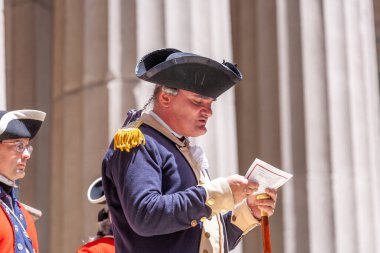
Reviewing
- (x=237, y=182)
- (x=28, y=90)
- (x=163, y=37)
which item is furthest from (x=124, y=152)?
(x=28, y=90)

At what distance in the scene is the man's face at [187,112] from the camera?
11.2ft

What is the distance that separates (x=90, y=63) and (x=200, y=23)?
826 millimetres

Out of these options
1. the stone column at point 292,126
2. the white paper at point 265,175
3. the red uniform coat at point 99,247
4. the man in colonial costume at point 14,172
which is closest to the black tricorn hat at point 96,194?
the red uniform coat at point 99,247

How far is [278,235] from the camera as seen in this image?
675cm

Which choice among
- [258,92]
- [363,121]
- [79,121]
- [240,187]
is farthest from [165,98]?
[258,92]

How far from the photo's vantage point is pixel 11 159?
3908 mm

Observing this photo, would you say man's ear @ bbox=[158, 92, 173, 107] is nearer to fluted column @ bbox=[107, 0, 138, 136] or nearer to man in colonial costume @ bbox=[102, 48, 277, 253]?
man in colonial costume @ bbox=[102, 48, 277, 253]

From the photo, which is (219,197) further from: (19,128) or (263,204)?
(19,128)

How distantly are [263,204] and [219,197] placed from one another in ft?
0.92

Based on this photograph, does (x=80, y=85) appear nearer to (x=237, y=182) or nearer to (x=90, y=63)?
(x=90, y=63)

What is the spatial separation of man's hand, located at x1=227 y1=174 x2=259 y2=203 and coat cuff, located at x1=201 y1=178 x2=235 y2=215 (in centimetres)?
2

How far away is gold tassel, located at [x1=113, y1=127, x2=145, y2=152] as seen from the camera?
323cm

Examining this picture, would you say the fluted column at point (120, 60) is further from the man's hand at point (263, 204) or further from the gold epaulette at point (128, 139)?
the gold epaulette at point (128, 139)

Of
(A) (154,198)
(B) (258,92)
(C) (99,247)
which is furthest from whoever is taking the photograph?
(B) (258,92)
